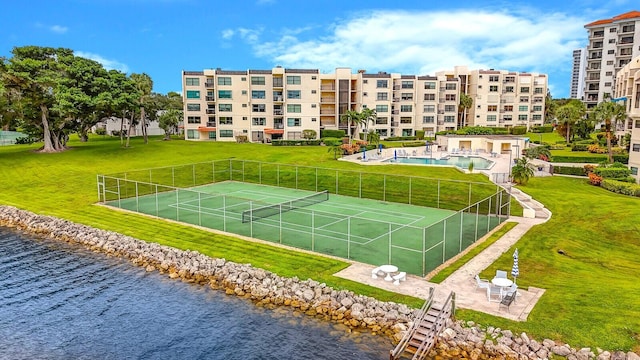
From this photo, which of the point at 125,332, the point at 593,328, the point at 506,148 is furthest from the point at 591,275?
the point at 506,148

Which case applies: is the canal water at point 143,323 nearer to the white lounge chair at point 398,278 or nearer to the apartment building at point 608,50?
the white lounge chair at point 398,278

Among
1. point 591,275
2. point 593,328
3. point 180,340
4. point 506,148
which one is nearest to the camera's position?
point 593,328

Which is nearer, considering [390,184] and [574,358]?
[574,358]

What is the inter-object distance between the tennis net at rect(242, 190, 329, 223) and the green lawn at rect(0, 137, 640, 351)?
Answer: 3381mm

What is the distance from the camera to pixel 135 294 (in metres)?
19.4

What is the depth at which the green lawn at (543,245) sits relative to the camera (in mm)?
14820

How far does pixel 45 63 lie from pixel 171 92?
65517 millimetres

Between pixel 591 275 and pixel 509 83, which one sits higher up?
pixel 509 83

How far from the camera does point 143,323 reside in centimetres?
1692

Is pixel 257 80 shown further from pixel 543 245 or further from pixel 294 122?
pixel 543 245

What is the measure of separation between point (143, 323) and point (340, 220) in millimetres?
14876

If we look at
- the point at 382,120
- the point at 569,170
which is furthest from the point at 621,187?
the point at 382,120

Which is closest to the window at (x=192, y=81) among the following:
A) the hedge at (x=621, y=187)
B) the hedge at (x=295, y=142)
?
the hedge at (x=295, y=142)

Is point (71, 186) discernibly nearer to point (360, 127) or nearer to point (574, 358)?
point (574, 358)
